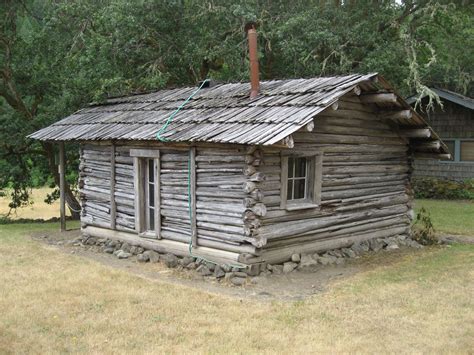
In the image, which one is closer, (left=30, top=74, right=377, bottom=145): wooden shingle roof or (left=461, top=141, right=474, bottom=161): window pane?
(left=30, top=74, right=377, bottom=145): wooden shingle roof

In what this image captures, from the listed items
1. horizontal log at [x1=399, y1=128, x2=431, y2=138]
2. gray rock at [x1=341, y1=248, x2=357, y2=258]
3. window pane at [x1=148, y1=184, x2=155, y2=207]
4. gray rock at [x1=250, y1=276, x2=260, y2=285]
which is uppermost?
horizontal log at [x1=399, y1=128, x2=431, y2=138]

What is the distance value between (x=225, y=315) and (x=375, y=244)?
5953mm

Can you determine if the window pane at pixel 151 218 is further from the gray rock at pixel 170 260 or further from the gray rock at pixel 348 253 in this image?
the gray rock at pixel 348 253

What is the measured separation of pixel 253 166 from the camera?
1023 cm

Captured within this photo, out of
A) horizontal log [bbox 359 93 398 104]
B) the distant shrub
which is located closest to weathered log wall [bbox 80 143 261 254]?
horizontal log [bbox 359 93 398 104]

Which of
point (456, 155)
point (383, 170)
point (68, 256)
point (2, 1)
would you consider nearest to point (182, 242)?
point (68, 256)

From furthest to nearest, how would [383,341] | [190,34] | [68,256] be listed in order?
1. [190,34]
2. [68,256]
3. [383,341]

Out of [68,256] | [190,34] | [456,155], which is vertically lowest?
[68,256]

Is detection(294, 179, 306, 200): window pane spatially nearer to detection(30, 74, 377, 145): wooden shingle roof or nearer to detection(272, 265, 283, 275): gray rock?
detection(272, 265, 283, 275): gray rock

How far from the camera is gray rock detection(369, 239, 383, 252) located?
13.1 meters

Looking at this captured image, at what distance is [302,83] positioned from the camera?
12.0 m

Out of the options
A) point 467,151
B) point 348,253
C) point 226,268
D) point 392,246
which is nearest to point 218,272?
point 226,268

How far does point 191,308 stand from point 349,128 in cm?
567

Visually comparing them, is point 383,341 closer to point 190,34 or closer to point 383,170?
point 383,170
